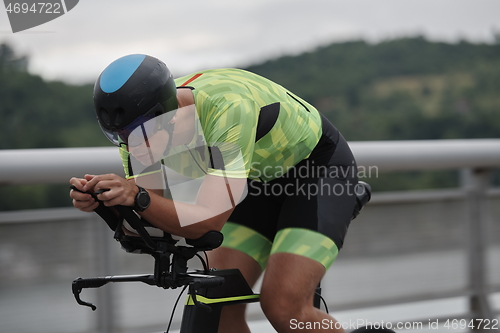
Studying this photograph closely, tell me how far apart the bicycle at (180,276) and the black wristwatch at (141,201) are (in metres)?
0.04

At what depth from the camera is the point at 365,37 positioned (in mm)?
34469

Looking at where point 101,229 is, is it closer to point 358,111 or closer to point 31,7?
point 31,7

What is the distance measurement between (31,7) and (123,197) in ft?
9.79

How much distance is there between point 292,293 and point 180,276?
52 cm

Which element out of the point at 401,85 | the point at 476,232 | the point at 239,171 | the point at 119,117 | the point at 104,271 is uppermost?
the point at 119,117

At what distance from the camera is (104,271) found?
303 cm

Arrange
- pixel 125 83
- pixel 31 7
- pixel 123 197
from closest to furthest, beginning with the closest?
pixel 123 197 < pixel 125 83 < pixel 31 7

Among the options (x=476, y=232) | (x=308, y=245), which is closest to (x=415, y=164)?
(x=476, y=232)

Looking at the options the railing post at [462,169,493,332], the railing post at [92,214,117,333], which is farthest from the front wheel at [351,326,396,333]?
the railing post at [462,169,493,332]

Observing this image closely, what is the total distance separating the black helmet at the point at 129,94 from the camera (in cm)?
187

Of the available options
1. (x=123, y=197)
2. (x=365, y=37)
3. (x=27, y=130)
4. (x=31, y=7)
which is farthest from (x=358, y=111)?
(x=123, y=197)

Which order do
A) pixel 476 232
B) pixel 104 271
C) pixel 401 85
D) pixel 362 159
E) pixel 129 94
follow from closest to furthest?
pixel 129 94 → pixel 104 271 → pixel 362 159 → pixel 476 232 → pixel 401 85

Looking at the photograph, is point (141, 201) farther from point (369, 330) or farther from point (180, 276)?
point (369, 330)

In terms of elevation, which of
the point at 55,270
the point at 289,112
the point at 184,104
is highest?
the point at 184,104
